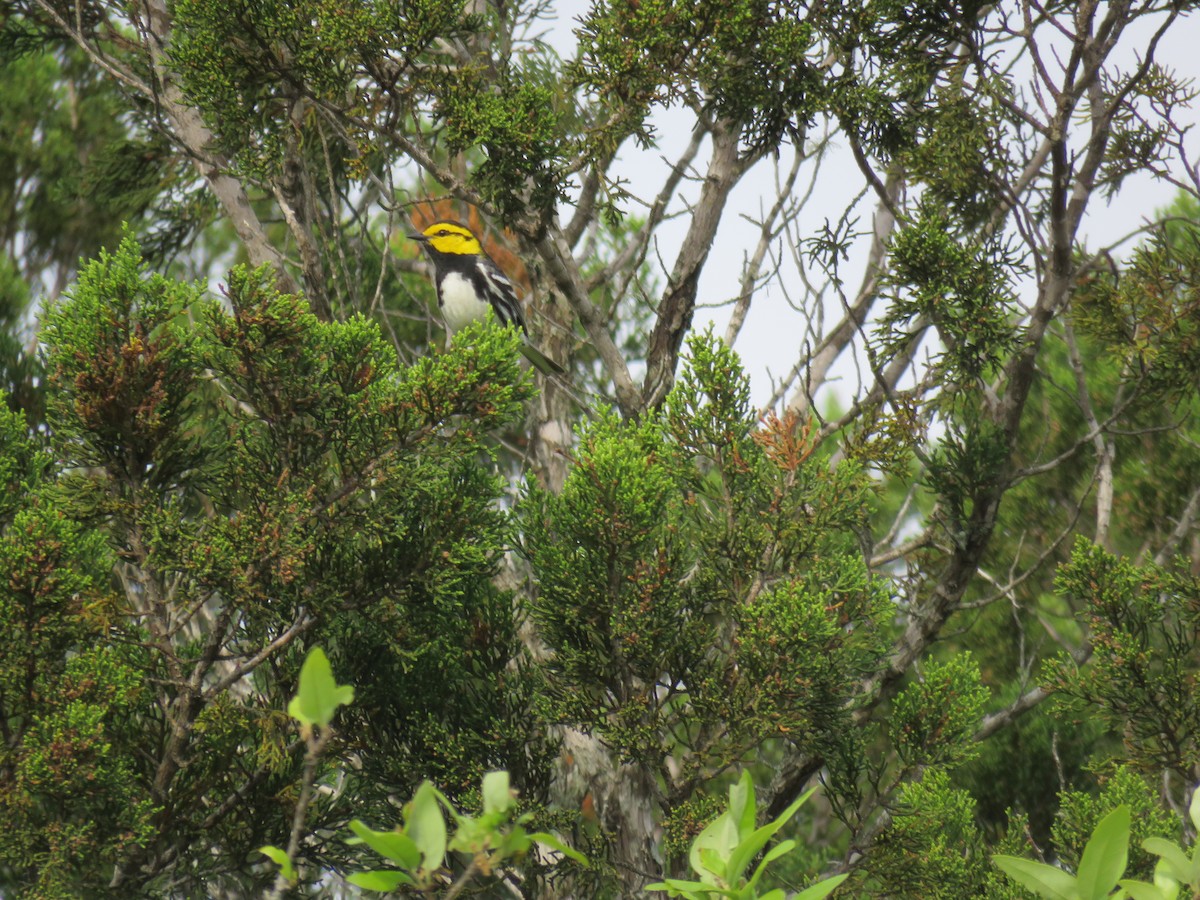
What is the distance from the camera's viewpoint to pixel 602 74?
14.2 ft

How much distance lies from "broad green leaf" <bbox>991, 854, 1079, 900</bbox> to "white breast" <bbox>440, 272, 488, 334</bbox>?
22.7 ft

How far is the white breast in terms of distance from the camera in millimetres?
8516

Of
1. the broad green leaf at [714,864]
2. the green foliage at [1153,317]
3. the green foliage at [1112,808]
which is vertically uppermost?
the green foliage at [1153,317]

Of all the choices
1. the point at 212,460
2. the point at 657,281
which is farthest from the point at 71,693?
the point at 657,281

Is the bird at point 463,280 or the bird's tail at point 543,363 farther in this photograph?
the bird at point 463,280

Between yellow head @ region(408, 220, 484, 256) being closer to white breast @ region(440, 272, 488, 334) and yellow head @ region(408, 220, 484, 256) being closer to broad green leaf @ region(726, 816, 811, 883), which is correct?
white breast @ region(440, 272, 488, 334)

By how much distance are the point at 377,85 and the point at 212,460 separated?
65.0 inches

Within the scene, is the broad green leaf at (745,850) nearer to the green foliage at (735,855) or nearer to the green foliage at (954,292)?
the green foliage at (735,855)

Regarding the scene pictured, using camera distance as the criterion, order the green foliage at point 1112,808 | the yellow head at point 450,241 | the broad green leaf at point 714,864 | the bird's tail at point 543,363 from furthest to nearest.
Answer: the yellow head at point 450,241 < the bird's tail at point 543,363 < the green foliage at point 1112,808 < the broad green leaf at point 714,864

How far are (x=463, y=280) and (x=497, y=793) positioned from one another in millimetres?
7144

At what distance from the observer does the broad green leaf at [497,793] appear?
1.72 m

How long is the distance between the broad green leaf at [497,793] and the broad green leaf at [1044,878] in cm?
78

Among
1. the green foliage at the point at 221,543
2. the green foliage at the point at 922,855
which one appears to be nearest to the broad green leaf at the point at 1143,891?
the green foliage at the point at 922,855

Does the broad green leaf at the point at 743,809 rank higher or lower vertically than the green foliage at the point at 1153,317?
lower
